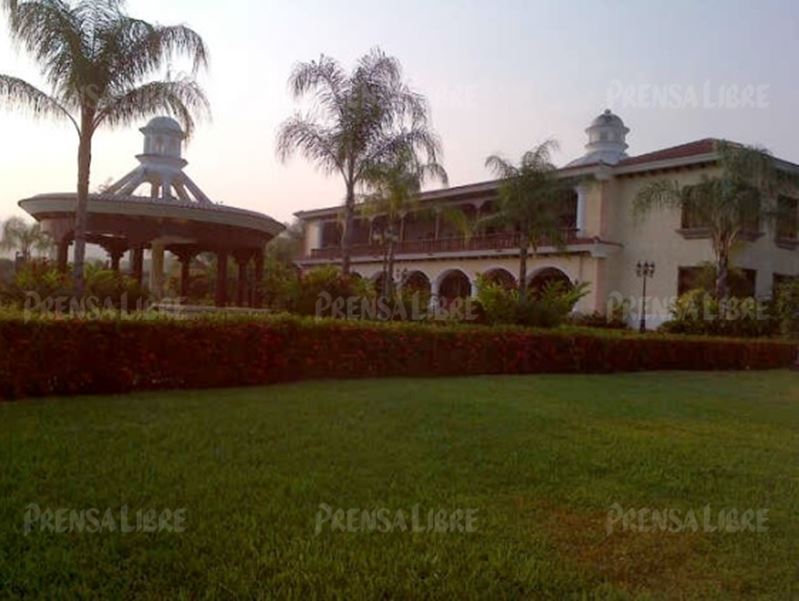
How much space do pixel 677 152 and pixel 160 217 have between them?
2054 centimetres

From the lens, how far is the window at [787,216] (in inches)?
989

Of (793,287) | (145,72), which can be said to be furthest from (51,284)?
(793,287)

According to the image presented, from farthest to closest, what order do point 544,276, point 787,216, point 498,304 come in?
point 544,276 → point 787,216 → point 498,304

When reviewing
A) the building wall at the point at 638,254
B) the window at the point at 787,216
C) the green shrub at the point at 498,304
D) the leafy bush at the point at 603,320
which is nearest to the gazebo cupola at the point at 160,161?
the green shrub at the point at 498,304

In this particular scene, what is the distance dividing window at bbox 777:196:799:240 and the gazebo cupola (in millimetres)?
19857

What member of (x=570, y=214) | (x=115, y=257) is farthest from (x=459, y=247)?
(x=115, y=257)

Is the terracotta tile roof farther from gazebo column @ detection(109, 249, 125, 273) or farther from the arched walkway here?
gazebo column @ detection(109, 249, 125, 273)

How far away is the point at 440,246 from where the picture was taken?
36.3 meters

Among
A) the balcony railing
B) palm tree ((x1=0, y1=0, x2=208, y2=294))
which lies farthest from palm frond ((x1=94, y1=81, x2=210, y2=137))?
the balcony railing

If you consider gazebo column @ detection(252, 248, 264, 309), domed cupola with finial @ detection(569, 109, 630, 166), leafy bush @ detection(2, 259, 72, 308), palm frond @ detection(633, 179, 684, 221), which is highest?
domed cupola with finial @ detection(569, 109, 630, 166)

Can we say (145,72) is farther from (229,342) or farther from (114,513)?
(114,513)

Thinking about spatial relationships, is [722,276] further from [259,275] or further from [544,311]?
[259,275]

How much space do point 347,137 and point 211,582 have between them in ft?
53.3

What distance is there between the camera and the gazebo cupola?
2134 centimetres
